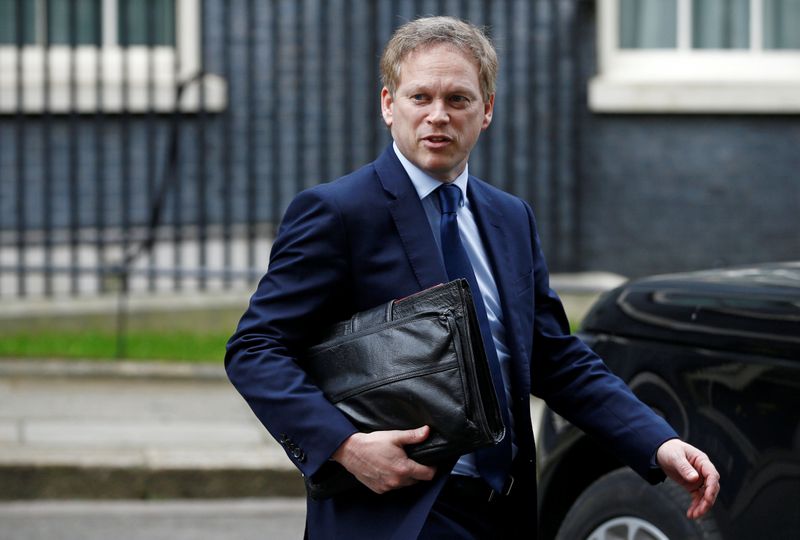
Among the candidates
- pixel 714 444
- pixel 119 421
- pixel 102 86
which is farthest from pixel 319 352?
pixel 102 86

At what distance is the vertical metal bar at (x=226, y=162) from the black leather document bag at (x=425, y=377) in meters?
7.13

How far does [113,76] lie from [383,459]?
8.19 m

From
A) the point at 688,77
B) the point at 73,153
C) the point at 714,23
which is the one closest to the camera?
the point at 73,153

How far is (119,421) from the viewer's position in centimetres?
789

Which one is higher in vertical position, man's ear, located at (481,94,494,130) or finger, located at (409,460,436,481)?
man's ear, located at (481,94,494,130)

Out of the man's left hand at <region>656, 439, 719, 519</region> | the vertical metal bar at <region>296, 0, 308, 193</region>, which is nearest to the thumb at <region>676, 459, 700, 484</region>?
the man's left hand at <region>656, 439, 719, 519</region>

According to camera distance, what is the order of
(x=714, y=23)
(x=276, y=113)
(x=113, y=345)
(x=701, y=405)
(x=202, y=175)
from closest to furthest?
(x=701, y=405)
(x=113, y=345)
(x=202, y=175)
(x=276, y=113)
(x=714, y=23)

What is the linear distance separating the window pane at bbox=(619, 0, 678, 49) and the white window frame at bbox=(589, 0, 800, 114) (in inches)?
1.8

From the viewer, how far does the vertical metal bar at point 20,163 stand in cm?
984

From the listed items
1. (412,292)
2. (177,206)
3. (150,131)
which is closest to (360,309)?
(412,292)

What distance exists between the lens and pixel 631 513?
12.8 feet

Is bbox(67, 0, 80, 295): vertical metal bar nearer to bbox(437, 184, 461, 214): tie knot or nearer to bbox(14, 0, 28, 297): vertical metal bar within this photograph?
bbox(14, 0, 28, 297): vertical metal bar

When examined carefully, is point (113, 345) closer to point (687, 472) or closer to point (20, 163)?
point (20, 163)

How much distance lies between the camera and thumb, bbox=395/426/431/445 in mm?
2738
